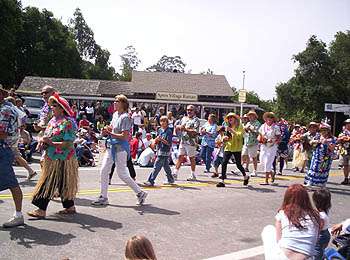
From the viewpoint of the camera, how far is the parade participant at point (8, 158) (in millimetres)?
6125

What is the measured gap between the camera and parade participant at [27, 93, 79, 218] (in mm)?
6680

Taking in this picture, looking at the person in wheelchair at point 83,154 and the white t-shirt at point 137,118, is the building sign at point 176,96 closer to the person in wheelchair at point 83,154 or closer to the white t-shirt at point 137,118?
the white t-shirt at point 137,118

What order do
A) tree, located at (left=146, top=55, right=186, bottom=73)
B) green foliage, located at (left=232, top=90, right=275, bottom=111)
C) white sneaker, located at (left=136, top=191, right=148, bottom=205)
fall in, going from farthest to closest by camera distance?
tree, located at (left=146, top=55, right=186, bottom=73), green foliage, located at (left=232, top=90, right=275, bottom=111), white sneaker, located at (left=136, top=191, right=148, bottom=205)

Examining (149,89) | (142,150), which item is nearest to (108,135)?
(142,150)

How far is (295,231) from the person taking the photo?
13.9 ft

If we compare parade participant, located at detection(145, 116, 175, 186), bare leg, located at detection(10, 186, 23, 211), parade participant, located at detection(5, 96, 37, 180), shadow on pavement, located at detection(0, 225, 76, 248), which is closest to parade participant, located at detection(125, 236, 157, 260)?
shadow on pavement, located at detection(0, 225, 76, 248)

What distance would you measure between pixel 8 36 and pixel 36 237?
4482 centimetres

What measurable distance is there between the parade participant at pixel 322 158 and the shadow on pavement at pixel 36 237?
246 inches

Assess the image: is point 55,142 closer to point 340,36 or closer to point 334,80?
point 334,80

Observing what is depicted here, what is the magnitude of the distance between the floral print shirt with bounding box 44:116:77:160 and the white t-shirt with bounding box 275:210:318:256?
12.3ft

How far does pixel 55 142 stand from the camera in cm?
671

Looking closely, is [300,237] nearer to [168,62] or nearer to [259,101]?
[259,101]

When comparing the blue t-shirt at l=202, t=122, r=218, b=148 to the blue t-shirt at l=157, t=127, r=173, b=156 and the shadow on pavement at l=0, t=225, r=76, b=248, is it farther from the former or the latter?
the shadow on pavement at l=0, t=225, r=76, b=248

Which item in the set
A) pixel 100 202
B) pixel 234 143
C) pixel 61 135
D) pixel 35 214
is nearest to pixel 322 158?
pixel 234 143
